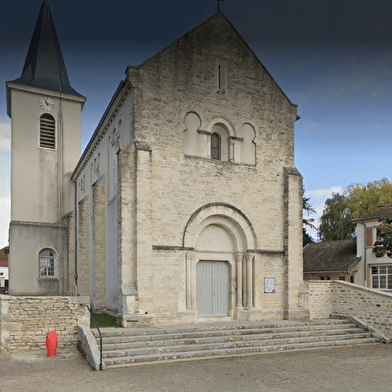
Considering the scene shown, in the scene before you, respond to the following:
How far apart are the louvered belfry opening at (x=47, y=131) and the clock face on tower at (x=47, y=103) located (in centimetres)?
46

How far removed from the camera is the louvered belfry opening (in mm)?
28750

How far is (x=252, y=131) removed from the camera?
17953 millimetres

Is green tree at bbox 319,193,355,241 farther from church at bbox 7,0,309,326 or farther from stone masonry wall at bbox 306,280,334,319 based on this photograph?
church at bbox 7,0,309,326

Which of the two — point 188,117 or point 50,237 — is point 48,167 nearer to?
point 50,237

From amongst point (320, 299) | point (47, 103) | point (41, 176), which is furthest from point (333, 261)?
point (47, 103)

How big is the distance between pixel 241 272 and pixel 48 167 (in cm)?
1767

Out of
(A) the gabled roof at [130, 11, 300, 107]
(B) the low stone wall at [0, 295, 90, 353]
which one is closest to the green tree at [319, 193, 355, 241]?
(A) the gabled roof at [130, 11, 300, 107]

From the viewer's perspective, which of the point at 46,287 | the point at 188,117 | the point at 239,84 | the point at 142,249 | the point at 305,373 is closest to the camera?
the point at 305,373

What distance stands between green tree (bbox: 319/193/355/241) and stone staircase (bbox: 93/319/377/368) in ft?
92.1

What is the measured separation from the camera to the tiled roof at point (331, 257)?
31000 millimetres

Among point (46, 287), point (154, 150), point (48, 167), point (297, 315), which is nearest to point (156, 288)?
point (154, 150)

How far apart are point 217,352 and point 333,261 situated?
2225 cm

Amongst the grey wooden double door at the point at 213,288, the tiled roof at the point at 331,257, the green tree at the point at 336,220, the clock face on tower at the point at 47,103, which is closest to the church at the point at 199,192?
the grey wooden double door at the point at 213,288

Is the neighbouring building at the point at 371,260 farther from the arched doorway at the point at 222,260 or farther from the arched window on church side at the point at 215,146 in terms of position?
the arched window on church side at the point at 215,146
